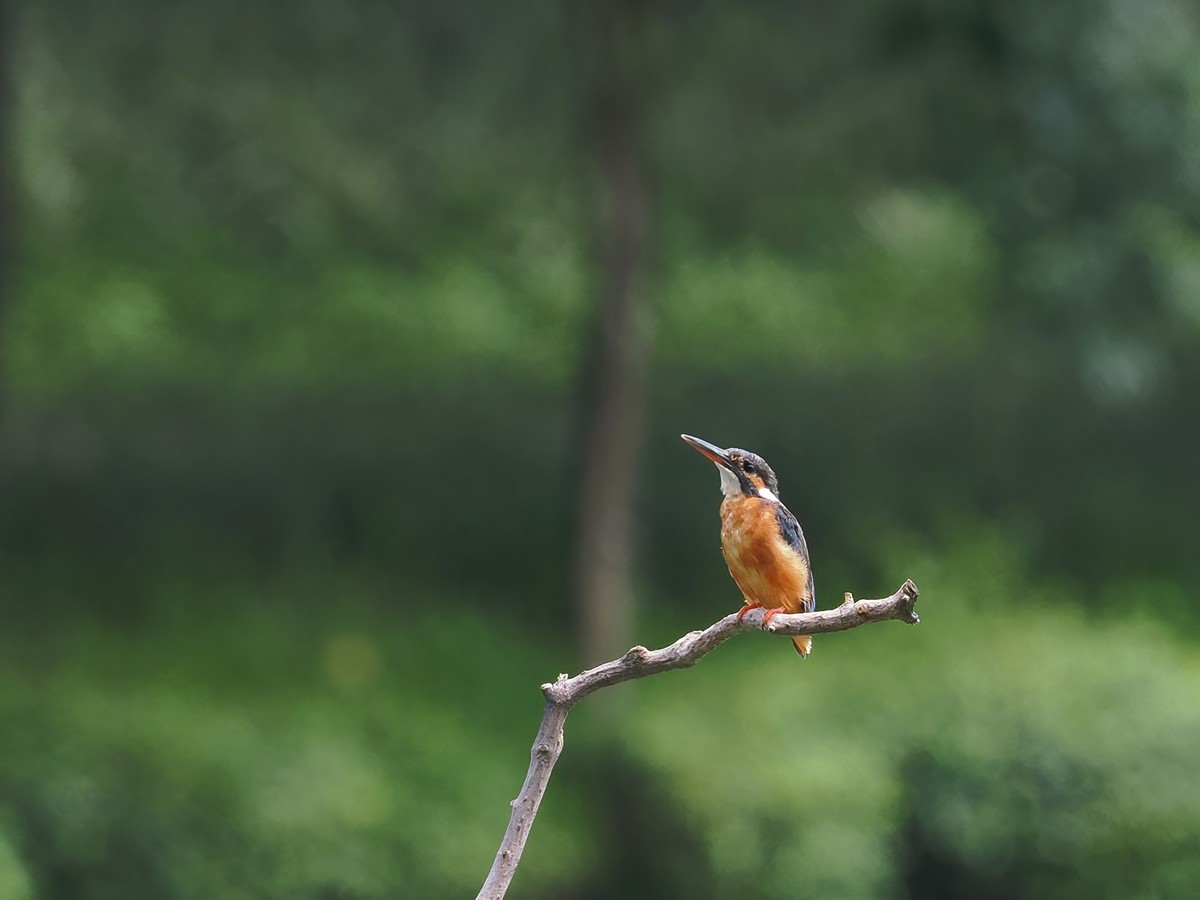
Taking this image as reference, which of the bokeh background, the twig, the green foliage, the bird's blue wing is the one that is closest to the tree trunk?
the bokeh background

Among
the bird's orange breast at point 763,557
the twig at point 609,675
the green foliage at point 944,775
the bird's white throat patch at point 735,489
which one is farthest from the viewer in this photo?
the green foliage at point 944,775

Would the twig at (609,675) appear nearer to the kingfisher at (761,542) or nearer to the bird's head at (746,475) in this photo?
the kingfisher at (761,542)

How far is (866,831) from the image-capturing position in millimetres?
8539

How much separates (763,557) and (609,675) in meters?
1.21

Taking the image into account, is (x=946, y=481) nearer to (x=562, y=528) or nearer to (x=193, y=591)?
(x=562, y=528)

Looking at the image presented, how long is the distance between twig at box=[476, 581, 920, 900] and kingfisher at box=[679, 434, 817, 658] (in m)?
1.04

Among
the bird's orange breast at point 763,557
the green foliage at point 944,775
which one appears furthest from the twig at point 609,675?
the green foliage at point 944,775

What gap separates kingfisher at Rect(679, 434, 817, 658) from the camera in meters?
3.19

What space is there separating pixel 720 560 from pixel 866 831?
2810 millimetres

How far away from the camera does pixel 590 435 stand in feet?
32.3

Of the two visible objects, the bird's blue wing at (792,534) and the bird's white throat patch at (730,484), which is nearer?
the bird's blue wing at (792,534)

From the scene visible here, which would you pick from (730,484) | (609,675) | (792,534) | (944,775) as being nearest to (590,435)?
(944,775)

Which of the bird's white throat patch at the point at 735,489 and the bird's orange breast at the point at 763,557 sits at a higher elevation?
the bird's white throat patch at the point at 735,489

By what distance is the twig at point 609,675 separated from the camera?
1931 millimetres
